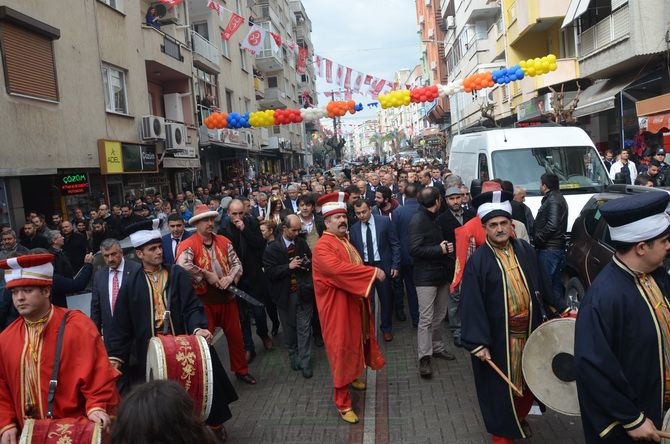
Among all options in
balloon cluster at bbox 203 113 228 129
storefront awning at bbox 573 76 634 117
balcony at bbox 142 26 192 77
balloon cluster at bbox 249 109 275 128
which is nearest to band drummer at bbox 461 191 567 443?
balloon cluster at bbox 249 109 275 128

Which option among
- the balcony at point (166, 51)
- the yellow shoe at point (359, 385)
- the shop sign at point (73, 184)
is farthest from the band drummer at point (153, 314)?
the balcony at point (166, 51)

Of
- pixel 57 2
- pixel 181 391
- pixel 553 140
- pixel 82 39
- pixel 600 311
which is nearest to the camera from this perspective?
pixel 181 391

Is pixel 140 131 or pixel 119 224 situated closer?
pixel 119 224

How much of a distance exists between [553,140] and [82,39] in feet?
38.1

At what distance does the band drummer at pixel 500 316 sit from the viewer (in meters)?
4.06

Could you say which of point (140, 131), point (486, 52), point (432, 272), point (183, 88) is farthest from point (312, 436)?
point (486, 52)

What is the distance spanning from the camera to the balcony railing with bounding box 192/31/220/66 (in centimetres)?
2364

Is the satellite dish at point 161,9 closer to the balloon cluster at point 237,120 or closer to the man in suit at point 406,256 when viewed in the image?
the balloon cluster at point 237,120

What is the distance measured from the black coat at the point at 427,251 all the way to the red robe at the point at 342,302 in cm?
107

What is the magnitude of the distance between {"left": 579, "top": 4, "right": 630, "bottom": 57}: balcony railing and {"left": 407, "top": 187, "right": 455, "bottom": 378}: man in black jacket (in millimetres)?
14195

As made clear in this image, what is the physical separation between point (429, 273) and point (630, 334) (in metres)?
3.44

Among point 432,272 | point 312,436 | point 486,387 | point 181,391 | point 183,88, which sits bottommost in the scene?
point 312,436

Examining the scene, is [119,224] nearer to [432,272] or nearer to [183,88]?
[432,272]

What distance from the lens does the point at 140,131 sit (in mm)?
17516
